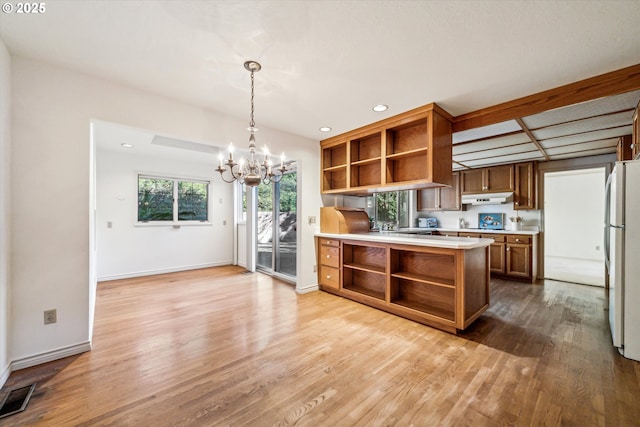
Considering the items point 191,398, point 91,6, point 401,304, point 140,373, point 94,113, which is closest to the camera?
point 91,6

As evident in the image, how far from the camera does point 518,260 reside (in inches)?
178

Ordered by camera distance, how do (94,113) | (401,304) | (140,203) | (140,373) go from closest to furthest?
(140,373), (94,113), (401,304), (140,203)

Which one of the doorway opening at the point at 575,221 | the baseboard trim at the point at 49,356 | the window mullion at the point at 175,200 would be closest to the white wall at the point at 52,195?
the baseboard trim at the point at 49,356

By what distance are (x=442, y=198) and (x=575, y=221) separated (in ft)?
12.1

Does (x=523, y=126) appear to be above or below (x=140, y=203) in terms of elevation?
above

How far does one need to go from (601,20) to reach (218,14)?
2288 millimetres

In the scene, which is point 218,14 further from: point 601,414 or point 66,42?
point 601,414

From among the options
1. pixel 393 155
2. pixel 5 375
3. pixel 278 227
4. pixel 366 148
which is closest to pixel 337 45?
pixel 393 155

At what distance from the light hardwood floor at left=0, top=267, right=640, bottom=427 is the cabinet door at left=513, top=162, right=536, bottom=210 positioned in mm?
2115

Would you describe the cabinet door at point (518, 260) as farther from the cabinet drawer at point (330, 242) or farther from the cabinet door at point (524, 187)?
the cabinet drawer at point (330, 242)

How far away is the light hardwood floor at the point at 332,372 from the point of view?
1490 millimetres

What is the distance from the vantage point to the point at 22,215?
192cm

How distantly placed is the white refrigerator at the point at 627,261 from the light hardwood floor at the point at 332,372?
0.18 m

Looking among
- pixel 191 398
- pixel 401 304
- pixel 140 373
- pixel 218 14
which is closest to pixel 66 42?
pixel 218 14
